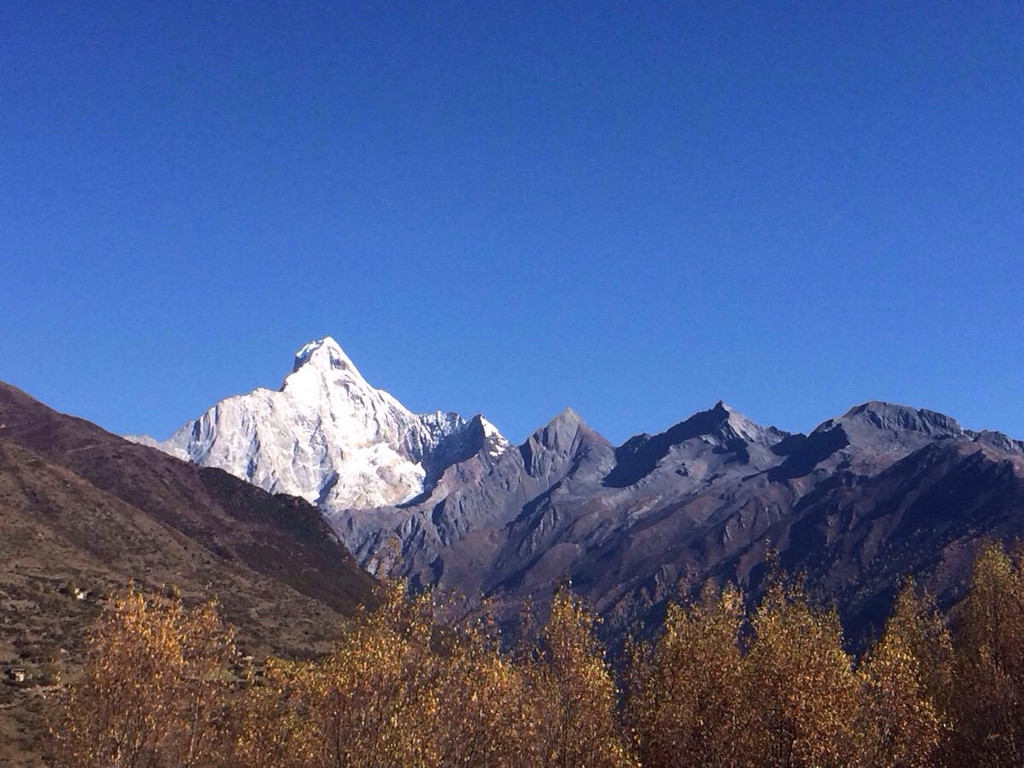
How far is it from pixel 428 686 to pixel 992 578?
5238 cm

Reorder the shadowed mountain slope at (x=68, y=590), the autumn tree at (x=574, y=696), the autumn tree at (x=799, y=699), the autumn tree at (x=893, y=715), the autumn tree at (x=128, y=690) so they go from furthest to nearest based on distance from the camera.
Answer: the shadowed mountain slope at (x=68, y=590)
the autumn tree at (x=128, y=690)
the autumn tree at (x=574, y=696)
the autumn tree at (x=893, y=715)
the autumn tree at (x=799, y=699)

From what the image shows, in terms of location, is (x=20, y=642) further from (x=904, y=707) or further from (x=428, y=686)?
(x=904, y=707)

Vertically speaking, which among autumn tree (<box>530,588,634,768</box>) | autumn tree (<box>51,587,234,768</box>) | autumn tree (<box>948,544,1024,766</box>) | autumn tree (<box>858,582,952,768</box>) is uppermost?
autumn tree (<box>948,544,1024,766</box>)

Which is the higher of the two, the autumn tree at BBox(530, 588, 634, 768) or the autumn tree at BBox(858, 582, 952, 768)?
the autumn tree at BBox(858, 582, 952, 768)

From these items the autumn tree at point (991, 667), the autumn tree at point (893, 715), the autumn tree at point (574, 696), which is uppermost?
the autumn tree at point (991, 667)

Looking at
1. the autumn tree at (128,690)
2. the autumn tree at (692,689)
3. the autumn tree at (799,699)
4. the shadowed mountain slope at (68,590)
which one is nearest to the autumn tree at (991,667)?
the autumn tree at (799,699)

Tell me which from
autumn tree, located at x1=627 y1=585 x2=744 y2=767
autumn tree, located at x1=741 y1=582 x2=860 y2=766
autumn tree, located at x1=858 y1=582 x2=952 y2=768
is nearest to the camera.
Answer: autumn tree, located at x1=741 y1=582 x2=860 y2=766

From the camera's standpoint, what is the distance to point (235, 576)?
19800cm

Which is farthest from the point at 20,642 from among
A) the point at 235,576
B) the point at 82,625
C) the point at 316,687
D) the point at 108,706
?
the point at 235,576

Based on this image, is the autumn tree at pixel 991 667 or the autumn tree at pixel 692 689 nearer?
the autumn tree at pixel 692 689

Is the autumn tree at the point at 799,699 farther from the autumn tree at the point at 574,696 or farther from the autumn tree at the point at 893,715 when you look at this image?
the autumn tree at the point at 574,696

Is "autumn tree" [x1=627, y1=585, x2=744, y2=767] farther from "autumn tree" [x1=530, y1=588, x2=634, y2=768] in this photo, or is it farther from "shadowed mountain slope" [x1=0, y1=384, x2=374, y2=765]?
"shadowed mountain slope" [x1=0, y1=384, x2=374, y2=765]

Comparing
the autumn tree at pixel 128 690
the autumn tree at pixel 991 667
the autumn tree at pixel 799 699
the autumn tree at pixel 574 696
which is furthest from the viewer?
the autumn tree at pixel 991 667

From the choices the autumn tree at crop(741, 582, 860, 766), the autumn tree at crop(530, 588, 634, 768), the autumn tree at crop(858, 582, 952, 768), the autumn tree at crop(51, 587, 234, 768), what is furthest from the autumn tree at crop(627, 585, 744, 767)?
the autumn tree at crop(51, 587, 234, 768)
